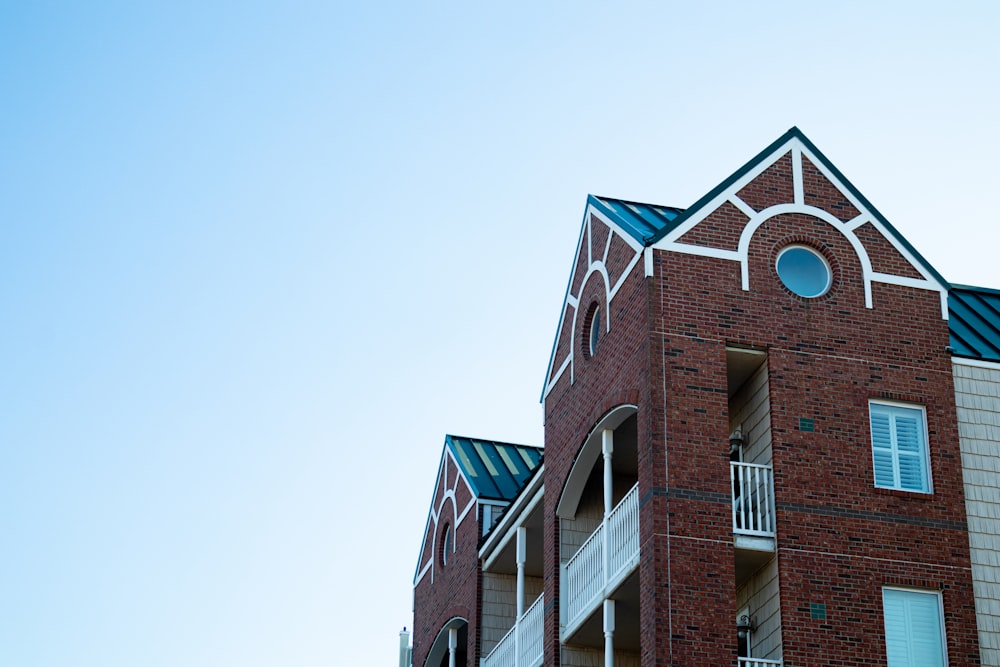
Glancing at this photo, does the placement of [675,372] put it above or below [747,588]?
above

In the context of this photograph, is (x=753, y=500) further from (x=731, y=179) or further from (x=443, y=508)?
(x=443, y=508)

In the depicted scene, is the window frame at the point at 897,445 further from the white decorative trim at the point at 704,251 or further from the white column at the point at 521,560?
the white column at the point at 521,560

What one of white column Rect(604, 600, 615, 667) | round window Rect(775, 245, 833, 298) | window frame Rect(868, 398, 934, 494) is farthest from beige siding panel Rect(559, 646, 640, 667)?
round window Rect(775, 245, 833, 298)

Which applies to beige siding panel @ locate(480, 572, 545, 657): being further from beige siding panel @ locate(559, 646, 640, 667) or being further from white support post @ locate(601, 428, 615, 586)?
white support post @ locate(601, 428, 615, 586)

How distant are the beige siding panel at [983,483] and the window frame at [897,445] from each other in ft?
2.23

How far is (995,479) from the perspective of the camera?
27844 millimetres

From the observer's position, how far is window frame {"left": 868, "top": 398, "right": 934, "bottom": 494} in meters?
27.3

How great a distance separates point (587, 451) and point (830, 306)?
544 centimetres

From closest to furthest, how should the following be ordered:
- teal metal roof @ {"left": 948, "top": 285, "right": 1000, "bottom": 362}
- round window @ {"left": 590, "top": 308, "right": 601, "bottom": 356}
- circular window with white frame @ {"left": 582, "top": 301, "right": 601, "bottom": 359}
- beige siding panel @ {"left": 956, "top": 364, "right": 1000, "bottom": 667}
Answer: beige siding panel @ {"left": 956, "top": 364, "right": 1000, "bottom": 667}
teal metal roof @ {"left": 948, "top": 285, "right": 1000, "bottom": 362}
round window @ {"left": 590, "top": 308, "right": 601, "bottom": 356}
circular window with white frame @ {"left": 582, "top": 301, "right": 601, "bottom": 359}

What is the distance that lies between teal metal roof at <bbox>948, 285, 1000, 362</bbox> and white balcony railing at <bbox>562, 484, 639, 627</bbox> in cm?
652

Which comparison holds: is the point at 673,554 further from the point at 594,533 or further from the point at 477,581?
the point at 477,581

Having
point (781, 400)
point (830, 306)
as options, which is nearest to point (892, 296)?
point (830, 306)

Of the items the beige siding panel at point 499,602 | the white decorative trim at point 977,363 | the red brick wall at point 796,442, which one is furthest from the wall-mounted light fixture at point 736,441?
the beige siding panel at point 499,602

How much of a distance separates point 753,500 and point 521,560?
8.33m
